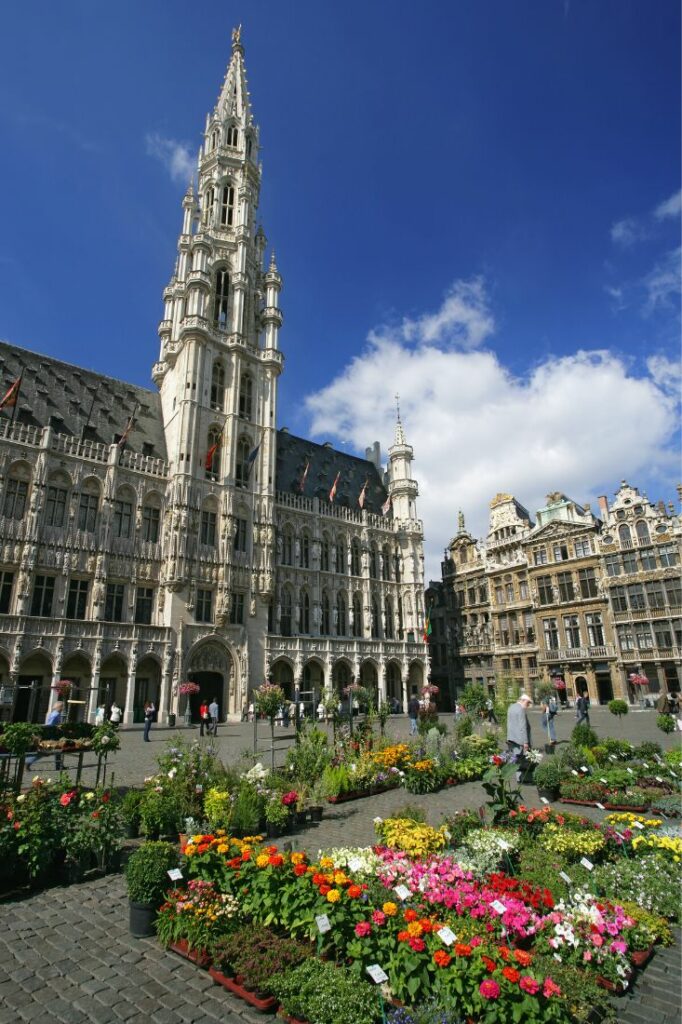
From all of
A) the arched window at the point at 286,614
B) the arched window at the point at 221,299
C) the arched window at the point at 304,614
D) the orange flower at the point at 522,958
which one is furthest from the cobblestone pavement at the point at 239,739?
the arched window at the point at 221,299

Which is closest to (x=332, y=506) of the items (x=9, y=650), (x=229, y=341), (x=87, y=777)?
(x=229, y=341)

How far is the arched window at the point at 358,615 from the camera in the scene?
4906 centimetres

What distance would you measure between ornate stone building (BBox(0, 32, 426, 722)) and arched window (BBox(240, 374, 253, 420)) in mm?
159

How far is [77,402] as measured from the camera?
39969 millimetres

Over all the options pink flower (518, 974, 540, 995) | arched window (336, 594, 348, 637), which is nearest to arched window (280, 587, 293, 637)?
arched window (336, 594, 348, 637)

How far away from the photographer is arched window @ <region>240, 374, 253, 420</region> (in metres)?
45.7

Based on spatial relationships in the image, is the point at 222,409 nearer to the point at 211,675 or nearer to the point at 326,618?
the point at 326,618

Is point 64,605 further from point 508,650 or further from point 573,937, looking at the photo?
point 508,650

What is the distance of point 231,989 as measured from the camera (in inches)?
217

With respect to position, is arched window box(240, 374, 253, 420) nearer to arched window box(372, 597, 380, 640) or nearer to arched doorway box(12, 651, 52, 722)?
arched window box(372, 597, 380, 640)

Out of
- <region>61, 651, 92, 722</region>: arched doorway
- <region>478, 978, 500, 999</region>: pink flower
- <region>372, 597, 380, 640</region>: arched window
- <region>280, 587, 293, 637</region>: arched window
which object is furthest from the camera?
<region>372, 597, 380, 640</region>: arched window

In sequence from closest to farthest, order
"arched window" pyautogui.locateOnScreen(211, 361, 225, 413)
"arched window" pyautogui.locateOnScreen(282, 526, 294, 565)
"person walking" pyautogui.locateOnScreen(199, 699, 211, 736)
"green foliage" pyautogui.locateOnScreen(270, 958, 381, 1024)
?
"green foliage" pyautogui.locateOnScreen(270, 958, 381, 1024) → "person walking" pyautogui.locateOnScreen(199, 699, 211, 736) → "arched window" pyautogui.locateOnScreen(211, 361, 225, 413) → "arched window" pyautogui.locateOnScreen(282, 526, 294, 565)

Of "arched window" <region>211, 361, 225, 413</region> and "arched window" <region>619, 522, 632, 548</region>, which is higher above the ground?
"arched window" <region>211, 361, 225, 413</region>

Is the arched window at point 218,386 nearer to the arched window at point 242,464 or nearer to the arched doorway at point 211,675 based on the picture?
the arched window at point 242,464
